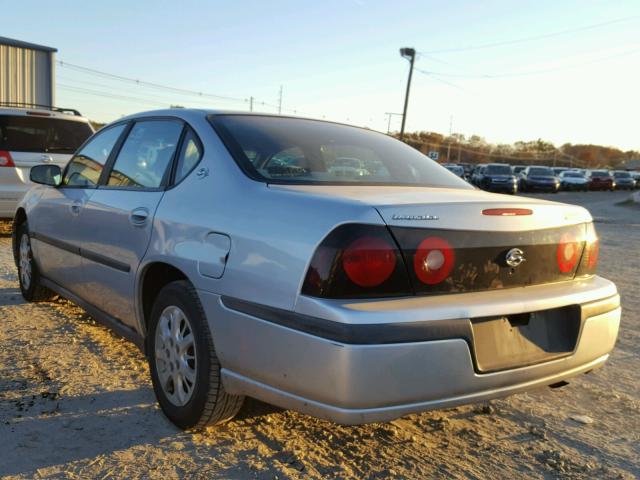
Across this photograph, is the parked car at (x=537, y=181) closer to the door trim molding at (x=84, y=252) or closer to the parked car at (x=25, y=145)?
the parked car at (x=25, y=145)

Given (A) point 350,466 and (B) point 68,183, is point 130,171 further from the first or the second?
(A) point 350,466

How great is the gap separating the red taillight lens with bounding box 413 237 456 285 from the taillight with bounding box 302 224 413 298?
0.10m

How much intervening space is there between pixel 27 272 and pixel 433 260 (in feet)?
13.3

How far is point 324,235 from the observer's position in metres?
2.20

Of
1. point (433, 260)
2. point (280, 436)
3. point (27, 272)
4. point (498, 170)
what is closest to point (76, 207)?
point (27, 272)

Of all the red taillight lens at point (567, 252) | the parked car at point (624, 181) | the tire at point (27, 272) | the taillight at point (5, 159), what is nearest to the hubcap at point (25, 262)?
the tire at point (27, 272)

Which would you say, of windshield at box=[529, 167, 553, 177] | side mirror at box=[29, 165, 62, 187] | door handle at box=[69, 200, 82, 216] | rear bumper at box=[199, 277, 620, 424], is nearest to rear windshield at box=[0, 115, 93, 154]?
side mirror at box=[29, 165, 62, 187]

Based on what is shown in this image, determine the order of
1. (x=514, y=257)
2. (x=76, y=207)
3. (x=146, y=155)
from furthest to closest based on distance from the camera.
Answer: (x=76, y=207)
(x=146, y=155)
(x=514, y=257)

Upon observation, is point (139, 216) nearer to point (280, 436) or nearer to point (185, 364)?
point (185, 364)

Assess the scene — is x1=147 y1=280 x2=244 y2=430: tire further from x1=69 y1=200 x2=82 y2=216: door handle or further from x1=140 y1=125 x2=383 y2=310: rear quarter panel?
x1=69 y1=200 x2=82 y2=216: door handle

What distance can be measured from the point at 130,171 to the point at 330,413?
83.0 inches

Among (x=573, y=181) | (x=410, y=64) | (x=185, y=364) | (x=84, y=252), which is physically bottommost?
(x=573, y=181)

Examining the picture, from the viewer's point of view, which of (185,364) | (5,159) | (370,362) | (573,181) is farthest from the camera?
(573,181)

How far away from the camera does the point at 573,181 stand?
40812 mm
